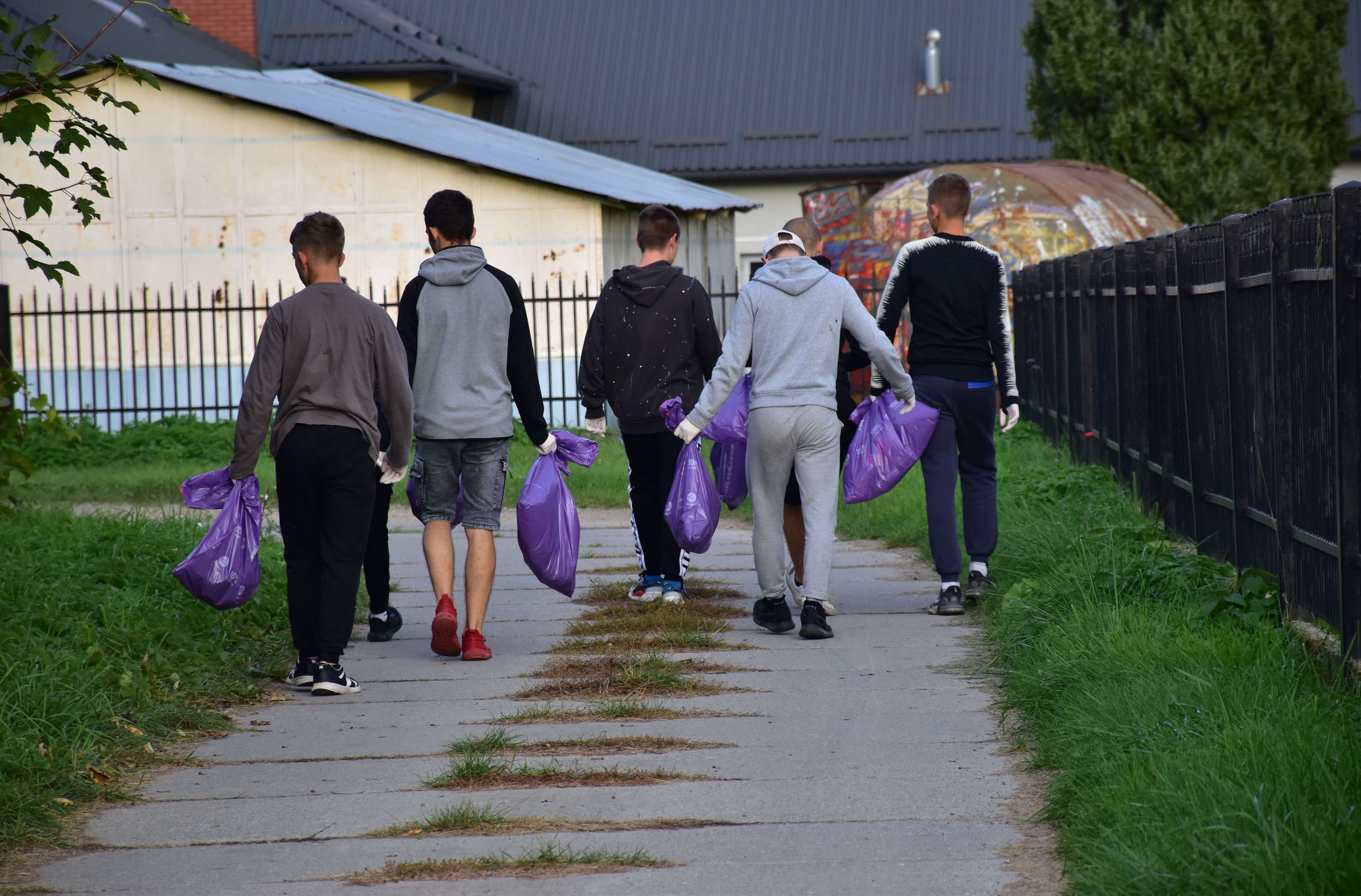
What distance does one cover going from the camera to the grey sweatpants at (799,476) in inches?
258

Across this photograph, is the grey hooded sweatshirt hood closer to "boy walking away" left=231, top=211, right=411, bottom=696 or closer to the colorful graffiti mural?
"boy walking away" left=231, top=211, right=411, bottom=696

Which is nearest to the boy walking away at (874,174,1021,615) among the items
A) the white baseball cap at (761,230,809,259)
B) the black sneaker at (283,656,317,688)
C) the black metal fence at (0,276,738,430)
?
the white baseball cap at (761,230,809,259)

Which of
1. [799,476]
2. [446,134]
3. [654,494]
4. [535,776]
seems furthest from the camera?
[446,134]

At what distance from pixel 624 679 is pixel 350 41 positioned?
2348 centimetres

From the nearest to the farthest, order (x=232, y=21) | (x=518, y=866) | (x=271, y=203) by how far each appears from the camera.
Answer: (x=518, y=866)
(x=271, y=203)
(x=232, y=21)

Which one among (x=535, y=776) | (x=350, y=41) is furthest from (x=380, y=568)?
(x=350, y=41)

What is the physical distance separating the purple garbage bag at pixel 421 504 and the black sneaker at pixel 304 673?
80cm

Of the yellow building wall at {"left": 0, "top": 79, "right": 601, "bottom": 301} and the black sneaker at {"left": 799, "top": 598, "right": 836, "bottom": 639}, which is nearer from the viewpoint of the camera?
the black sneaker at {"left": 799, "top": 598, "right": 836, "bottom": 639}

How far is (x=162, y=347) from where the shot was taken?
17.5m

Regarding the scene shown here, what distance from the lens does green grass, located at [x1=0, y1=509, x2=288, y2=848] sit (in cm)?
448

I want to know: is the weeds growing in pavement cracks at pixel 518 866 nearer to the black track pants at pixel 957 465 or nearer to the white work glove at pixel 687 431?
the white work glove at pixel 687 431

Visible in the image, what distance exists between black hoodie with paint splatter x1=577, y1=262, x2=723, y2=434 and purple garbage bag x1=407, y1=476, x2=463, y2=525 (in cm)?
102

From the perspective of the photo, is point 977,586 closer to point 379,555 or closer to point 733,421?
point 733,421

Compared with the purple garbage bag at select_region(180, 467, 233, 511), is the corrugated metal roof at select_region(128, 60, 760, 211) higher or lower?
higher
